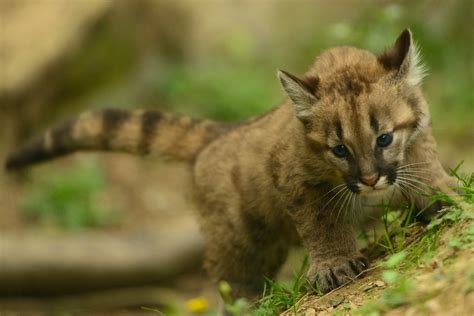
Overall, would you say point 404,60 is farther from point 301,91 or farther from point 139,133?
point 139,133

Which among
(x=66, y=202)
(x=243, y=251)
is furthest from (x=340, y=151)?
(x=66, y=202)

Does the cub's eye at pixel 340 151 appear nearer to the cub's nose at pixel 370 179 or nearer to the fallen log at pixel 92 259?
the cub's nose at pixel 370 179

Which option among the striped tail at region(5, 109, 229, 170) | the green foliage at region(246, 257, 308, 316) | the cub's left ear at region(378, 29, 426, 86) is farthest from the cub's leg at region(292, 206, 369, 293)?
the striped tail at region(5, 109, 229, 170)

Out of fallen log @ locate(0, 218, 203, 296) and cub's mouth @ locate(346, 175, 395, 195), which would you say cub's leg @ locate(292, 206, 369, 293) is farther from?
fallen log @ locate(0, 218, 203, 296)

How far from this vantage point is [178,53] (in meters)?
14.8

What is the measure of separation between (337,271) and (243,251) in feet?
4.54

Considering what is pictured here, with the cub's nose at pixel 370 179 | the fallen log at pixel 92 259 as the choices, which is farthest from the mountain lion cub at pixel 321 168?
the fallen log at pixel 92 259

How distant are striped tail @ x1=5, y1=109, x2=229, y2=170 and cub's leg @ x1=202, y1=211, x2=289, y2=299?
0.87 m

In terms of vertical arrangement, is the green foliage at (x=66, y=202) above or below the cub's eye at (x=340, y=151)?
Result: above

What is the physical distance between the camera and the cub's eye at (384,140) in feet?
20.0

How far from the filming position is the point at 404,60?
636cm

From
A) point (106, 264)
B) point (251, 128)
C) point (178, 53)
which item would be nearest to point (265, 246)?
point (251, 128)

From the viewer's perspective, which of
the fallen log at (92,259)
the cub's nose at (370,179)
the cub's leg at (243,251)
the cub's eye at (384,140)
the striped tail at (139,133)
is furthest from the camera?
the fallen log at (92,259)

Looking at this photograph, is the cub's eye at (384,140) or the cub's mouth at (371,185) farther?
the cub's eye at (384,140)
